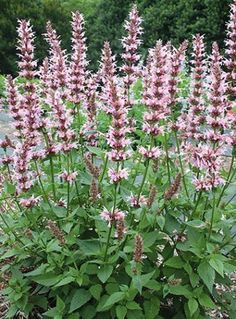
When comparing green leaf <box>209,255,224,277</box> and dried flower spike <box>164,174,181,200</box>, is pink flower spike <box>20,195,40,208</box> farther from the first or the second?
green leaf <box>209,255,224,277</box>

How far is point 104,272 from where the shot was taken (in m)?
3.59

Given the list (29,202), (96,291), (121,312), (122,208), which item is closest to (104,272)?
(96,291)

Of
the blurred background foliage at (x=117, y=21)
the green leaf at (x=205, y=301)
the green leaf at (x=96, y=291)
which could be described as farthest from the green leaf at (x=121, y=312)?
the blurred background foliage at (x=117, y=21)

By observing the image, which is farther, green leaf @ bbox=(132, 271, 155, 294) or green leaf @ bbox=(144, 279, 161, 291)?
green leaf @ bbox=(144, 279, 161, 291)

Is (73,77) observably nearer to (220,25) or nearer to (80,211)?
(80,211)

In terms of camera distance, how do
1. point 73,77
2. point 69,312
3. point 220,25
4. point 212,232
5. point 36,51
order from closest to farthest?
point 69,312 → point 212,232 → point 73,77 → point 220,25 → point 36,51

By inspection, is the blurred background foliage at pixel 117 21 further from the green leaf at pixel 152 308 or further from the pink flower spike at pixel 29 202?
the green leaf at pixel 152 308

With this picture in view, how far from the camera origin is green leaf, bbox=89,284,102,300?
363 centimetres

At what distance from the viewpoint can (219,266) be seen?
346 centimetres

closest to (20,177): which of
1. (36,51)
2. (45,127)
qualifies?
(45,127)

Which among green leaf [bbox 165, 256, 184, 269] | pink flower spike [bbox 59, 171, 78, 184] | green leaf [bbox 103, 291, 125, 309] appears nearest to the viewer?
green leaf [bbox 103, 291, 125, 309]

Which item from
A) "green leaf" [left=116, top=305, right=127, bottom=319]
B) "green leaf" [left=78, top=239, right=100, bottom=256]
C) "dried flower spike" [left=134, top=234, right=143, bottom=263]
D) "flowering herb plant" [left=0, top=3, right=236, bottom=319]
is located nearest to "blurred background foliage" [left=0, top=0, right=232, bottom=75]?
"flowering herb plant" [left=0, top=3, right=236, bottom=319]

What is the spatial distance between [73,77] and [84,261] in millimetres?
1323

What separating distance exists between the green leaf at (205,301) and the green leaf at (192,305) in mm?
48
